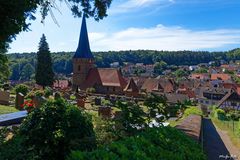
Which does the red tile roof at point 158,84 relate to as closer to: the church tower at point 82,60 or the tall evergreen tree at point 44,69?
the church tower at point 82,60

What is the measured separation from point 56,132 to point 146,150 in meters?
3.41

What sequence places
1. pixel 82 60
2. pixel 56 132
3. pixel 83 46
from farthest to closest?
pixel 82 60
pixel 83 46
pixel 56 132

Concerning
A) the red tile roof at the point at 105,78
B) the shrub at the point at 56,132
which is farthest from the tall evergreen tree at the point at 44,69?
the shrub at the point at 56,132

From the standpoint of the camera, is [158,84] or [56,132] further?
[158,84]

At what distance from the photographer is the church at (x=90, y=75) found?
173 ft

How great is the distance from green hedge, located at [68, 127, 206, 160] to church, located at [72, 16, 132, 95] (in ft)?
145

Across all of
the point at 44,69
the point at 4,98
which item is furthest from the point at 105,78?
the point at 4,98

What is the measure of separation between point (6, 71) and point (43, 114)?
111 feet

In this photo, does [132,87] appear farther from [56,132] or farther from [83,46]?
[56,132]

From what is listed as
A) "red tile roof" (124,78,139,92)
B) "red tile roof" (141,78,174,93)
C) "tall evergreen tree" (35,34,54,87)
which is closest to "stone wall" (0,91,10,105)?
"tall evergreen tree" (35,34,54,87)

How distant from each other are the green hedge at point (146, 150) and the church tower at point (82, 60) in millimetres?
47374

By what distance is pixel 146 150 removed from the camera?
578cm

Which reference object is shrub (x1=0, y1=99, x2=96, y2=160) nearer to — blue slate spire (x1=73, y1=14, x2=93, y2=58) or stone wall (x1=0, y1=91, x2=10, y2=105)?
stone wall (x1=0, y1=91, x2=10, y2=105)

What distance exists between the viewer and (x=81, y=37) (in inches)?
2151
